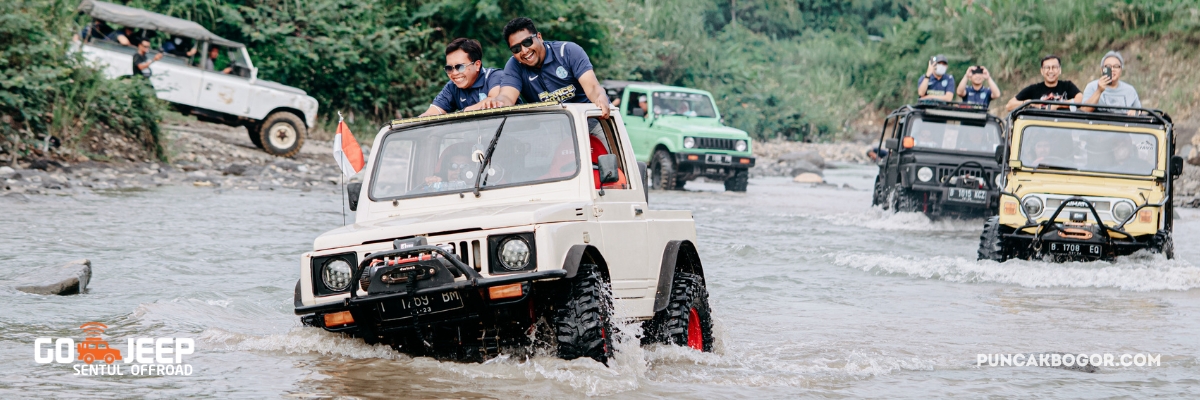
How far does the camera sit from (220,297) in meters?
9.61

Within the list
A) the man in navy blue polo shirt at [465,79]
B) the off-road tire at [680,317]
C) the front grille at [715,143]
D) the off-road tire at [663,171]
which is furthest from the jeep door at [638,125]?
the off-road tire at [680,317]

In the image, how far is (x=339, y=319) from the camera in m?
5.91

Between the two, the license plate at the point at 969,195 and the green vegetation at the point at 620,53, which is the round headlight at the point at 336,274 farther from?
the green vegetation at the point at 620,53

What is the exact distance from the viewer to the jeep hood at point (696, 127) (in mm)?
22641

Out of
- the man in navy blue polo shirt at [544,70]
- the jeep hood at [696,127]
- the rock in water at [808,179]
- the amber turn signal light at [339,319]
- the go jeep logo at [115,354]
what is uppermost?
the jeep hood at [696,127]

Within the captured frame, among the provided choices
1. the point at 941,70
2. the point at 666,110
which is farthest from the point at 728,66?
the point at 941,70

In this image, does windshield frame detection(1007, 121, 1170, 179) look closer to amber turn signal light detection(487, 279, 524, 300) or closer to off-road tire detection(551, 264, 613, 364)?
off-road tire detection(551, 264, 613, 364)

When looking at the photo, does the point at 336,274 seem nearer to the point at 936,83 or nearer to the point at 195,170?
the point at 936,83

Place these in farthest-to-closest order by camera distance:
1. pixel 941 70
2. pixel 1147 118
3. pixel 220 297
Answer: pixel 941 70 → pixel 1147 118 → pixel 220 297

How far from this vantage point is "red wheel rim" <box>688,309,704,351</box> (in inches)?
284

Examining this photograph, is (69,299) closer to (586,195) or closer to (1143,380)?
(586,195)

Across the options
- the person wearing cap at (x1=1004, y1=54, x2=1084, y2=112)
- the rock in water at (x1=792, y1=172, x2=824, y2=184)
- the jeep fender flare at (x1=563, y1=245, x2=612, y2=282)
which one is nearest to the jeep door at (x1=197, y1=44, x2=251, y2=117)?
the rock in water at (x1=792, y1=172, x2=824, y2=184)

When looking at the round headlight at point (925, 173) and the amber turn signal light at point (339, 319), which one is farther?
the round headlight at point (925, 173)

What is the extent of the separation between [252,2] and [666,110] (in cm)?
873
